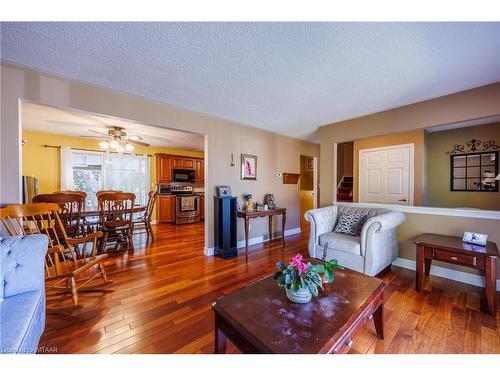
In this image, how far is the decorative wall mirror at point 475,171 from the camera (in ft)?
12.1

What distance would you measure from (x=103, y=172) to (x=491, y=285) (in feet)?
22.8

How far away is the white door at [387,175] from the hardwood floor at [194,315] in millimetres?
1949

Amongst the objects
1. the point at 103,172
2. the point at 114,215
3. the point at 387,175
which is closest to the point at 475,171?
the point at 387,175

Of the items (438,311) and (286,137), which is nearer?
(438,311)

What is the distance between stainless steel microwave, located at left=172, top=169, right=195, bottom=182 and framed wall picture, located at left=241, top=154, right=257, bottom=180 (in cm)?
311

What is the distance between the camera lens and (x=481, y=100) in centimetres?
230

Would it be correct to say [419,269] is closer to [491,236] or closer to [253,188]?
[491,236]

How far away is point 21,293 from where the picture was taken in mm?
1284

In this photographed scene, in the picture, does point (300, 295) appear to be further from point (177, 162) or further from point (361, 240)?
point (177, 162)

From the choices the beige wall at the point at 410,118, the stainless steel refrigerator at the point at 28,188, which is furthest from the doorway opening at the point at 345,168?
the stainless steel refrigerator at the point at 28,188

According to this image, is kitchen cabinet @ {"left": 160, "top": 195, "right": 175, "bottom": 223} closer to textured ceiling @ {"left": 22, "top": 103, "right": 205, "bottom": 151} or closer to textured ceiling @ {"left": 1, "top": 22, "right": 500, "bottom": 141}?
textured ceiling @ {"left": 22, "top": 103, "right": 205, "bottom": 151}

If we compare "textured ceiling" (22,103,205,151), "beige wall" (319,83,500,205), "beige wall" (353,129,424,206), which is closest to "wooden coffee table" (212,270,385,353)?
"beige wall" (319,83,500,205)

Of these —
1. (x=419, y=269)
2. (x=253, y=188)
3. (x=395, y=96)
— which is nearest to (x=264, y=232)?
(x=253, y=188)
